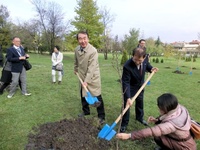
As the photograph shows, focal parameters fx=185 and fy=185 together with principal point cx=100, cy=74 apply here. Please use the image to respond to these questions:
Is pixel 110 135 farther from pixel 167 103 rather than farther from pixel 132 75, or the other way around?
pixel 132 75

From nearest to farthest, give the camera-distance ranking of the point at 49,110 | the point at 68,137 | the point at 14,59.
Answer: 1. the point at 68,137
2. the point at 49,110
3. the point at 14,59

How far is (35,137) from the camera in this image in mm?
3264

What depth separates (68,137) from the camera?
10.1 ft

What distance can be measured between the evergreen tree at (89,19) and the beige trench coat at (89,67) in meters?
19.7

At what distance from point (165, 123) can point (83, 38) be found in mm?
2289

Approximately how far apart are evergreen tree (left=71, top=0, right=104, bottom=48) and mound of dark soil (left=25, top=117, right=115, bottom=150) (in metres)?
20.5

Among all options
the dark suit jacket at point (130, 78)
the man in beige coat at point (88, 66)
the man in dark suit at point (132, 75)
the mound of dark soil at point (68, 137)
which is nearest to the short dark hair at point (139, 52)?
the man in dark suit at point (132, 75)

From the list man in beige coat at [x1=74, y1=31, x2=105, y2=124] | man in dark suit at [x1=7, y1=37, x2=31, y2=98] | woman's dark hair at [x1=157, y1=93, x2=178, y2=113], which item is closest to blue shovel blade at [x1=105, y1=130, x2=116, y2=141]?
woman's dark hair at [x1=157, y1=93, x2=178, y2=113]

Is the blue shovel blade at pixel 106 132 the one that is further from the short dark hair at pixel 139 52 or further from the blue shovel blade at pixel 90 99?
the short dark hair at pixel 139 52

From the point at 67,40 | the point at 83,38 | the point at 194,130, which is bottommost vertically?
the point at 194,130

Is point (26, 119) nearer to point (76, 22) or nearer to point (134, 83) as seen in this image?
point (134, 83)

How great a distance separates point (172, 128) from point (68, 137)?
1.67 metres

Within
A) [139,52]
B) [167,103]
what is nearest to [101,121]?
[139,52]

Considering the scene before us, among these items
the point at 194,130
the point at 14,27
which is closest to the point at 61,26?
the point at 14,27
